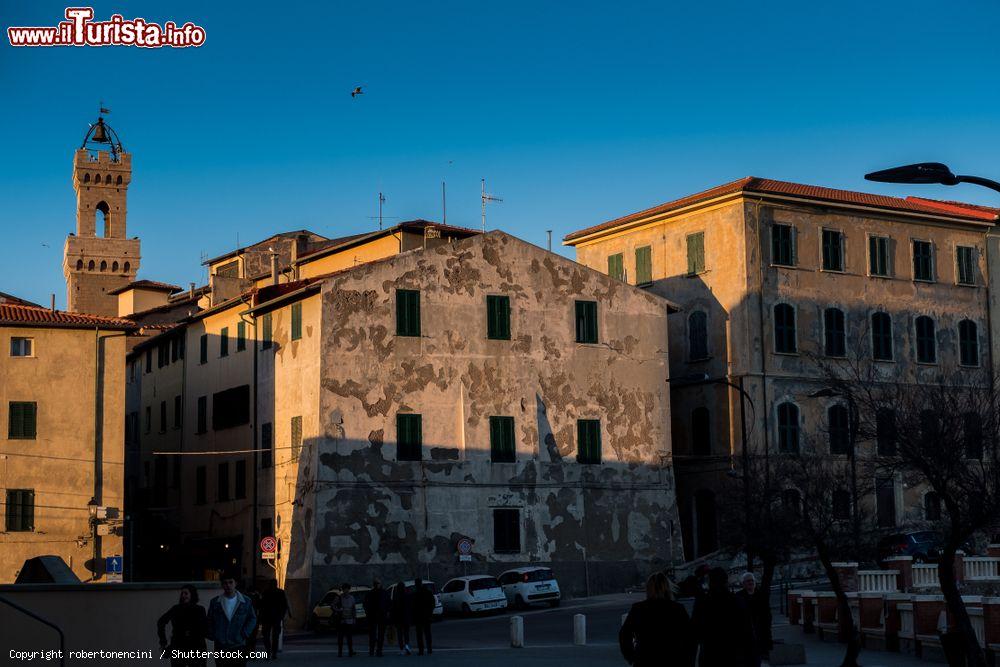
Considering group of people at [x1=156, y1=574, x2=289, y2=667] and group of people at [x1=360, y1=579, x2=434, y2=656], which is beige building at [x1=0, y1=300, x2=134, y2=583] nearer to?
group of people at [x1=360, y1=579, x2=434, y2=656]

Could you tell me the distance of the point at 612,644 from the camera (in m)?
34.6

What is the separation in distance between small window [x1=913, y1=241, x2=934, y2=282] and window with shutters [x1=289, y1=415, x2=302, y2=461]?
26748 millimetres

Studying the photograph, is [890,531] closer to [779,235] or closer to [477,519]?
[779,235]

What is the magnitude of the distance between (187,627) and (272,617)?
15.5 meters

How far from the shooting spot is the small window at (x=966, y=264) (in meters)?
63.8

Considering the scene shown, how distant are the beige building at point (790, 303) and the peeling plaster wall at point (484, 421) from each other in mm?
3189

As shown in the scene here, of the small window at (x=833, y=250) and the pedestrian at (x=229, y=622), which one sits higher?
the small window at (x=833, y=250)

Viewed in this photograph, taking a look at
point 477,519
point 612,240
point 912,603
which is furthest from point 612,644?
point 612,240

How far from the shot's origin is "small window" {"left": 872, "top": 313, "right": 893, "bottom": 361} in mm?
60844

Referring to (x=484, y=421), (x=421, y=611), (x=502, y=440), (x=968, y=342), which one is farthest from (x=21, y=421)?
(x=968, y=342)

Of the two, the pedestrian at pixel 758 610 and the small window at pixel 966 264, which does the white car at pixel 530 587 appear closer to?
the pedestrian at pixel 758 610

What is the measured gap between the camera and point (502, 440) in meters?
52.2

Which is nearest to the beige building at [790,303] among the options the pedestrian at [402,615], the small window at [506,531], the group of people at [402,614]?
the small window at [506,531]

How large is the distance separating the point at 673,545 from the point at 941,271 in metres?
18.0
